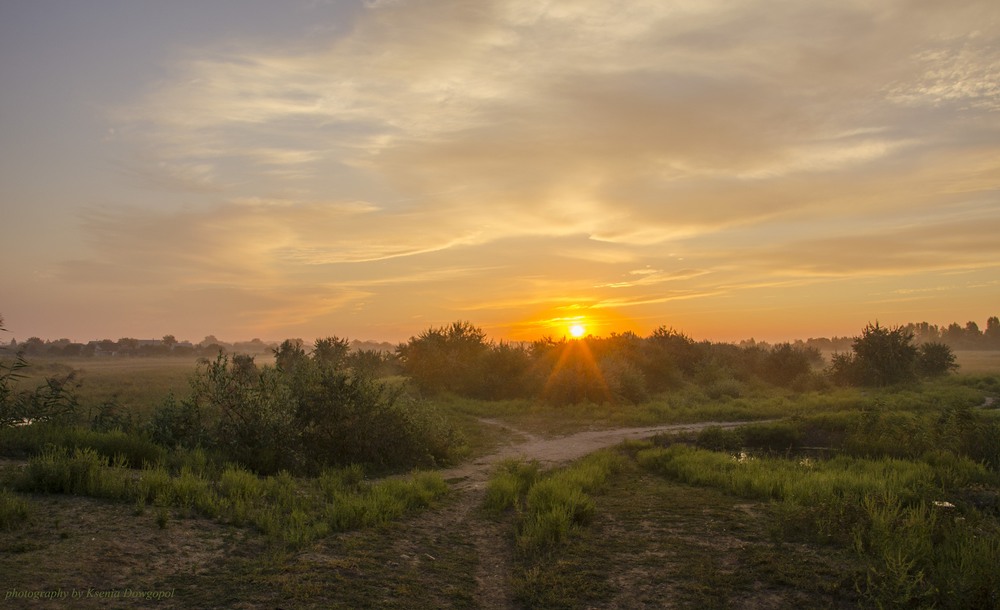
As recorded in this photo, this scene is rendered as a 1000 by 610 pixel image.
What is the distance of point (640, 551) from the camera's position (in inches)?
343

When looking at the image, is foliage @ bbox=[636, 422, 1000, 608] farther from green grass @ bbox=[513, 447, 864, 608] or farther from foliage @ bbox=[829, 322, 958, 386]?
foliage @ bbox=[829, 322, 958, 386]

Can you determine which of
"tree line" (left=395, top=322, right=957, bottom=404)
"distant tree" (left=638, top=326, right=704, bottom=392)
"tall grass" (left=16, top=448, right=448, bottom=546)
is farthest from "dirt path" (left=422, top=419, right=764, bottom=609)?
"distant tree" (left=638, top=326, right=704, bottom=392)

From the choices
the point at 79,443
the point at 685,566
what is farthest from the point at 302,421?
the point at 685,566

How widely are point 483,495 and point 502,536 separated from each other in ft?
8.46

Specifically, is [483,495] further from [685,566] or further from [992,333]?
[992,333]

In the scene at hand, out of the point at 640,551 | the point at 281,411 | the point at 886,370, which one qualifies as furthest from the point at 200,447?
the point at 886,370

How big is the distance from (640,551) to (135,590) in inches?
253

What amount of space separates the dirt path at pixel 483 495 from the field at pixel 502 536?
0.06 m

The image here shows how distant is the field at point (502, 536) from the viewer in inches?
257

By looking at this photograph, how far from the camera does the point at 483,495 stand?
40.0 ft

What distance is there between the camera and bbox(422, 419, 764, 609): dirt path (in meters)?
7.74

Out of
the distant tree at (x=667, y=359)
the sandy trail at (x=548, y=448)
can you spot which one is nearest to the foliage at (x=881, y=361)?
the distant tree at (x=667, y=359)

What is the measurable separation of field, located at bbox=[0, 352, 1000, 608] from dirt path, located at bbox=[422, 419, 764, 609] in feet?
0.20

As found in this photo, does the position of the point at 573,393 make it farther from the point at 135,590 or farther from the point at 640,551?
the point at 135,590
